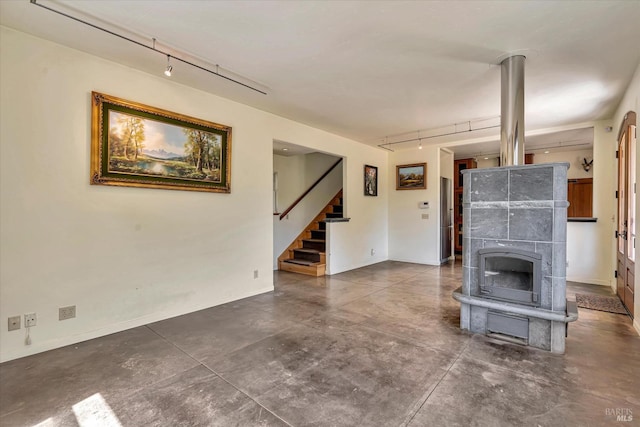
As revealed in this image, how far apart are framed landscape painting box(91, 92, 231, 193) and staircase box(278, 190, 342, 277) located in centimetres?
265

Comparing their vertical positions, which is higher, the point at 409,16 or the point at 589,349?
the point at 409,16

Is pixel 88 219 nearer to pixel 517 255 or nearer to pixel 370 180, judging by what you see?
pixel 517 255

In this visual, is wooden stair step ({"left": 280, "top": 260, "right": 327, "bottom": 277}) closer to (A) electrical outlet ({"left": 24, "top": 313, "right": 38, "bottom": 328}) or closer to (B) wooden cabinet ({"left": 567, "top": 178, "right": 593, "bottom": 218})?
(A) electrical outlet ({"left": 24, "top": 313, "right": 38, "bottom": 328})

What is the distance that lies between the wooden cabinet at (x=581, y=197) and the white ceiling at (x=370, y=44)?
377 cm

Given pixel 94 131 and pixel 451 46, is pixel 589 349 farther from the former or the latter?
pixel 94 131

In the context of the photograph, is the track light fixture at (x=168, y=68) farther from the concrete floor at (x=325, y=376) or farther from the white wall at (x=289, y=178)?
the white wall at (x=289, y=178)

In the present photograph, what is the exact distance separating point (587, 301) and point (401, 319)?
2.80 metres

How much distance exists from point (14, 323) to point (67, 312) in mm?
352

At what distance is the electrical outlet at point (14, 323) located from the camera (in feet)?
8.45

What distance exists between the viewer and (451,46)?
2.81 meters

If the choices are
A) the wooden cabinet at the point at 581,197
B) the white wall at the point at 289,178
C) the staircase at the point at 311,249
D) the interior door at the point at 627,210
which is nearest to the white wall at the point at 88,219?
the staircase at the point at 311,249

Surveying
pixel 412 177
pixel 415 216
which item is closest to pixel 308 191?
pixel 412 177

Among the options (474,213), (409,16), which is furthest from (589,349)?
(409,16)

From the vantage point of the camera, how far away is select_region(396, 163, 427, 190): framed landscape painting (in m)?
7.06
